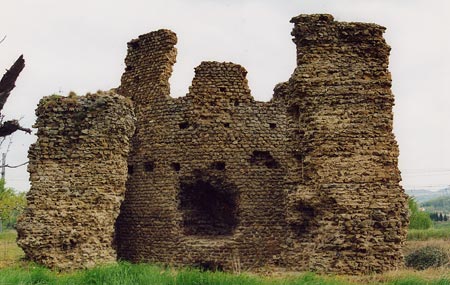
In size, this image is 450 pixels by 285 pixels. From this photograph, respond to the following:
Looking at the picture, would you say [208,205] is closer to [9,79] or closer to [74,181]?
[74,181]

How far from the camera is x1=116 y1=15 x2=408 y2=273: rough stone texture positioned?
10648mm

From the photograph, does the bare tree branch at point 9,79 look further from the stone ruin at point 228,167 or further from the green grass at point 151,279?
the stone ruin at point 228,167

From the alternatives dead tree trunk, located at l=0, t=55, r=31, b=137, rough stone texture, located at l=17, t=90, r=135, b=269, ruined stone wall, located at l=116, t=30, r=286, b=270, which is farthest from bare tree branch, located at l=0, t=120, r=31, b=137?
ruined stone wall, located at l=116, t=30, r=286, b=270

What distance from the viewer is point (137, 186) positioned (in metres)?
14.0

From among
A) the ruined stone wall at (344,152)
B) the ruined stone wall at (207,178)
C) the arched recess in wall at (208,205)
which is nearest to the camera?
the ruined stone wall at (344,152)

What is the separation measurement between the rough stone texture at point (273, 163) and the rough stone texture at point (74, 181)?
1.70 metres

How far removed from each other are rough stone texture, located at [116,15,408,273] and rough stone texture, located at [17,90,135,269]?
5.59 ft

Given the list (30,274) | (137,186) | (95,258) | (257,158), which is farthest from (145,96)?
(30,274)

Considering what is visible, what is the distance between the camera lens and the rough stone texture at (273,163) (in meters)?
10.6

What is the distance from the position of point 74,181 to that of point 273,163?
4.62m

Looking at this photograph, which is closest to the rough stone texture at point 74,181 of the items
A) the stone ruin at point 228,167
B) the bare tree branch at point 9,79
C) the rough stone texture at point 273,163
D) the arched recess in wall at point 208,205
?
the stone ruin at point 228,167

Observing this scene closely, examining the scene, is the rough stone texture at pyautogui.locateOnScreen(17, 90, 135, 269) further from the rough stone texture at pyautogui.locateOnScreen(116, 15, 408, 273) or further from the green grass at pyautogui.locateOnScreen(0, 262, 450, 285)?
the green grass at pyautogui.locateOnScreen(0, 262, 450, 285)

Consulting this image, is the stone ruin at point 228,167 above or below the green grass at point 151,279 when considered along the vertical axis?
above

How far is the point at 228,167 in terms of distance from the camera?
13.6 m
